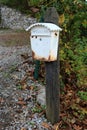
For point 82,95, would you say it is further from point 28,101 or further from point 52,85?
point 52,85

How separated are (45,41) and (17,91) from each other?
1.30 metres

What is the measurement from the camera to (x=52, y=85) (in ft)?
13.0

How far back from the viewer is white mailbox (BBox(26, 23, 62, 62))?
3.71 metres

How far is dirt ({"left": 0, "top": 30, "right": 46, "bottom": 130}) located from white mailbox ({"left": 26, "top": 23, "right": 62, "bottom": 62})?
0.88 metres

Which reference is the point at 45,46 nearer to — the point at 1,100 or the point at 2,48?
the point at 1,100

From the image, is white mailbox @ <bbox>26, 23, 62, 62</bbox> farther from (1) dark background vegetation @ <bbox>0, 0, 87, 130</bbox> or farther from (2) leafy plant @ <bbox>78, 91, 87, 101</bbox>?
(2) leafy plant @ <bbox>78, 91, 87, 101</bbox>

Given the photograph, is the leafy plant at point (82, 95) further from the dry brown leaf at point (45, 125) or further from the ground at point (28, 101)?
the dry brown leaf at point (45, 125)

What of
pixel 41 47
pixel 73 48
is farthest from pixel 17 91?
pixel 73 48

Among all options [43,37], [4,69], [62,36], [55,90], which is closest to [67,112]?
[55,90]

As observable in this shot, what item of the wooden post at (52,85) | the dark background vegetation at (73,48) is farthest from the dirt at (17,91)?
the dark background vegetation at (73,48)

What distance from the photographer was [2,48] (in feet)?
22.8

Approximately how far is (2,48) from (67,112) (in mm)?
2927

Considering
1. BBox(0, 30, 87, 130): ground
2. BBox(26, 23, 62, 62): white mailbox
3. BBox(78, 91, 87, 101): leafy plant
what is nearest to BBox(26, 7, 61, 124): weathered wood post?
BBox(26, 23, 62, 62): white mailbox

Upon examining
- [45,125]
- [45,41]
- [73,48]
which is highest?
[45,41]
